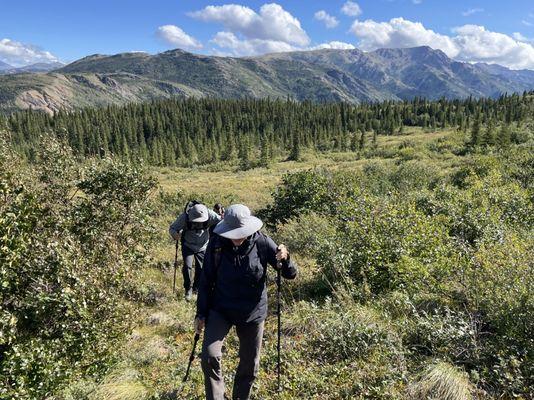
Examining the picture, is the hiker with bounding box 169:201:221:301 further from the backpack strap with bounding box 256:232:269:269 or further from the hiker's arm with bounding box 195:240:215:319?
the backpack strap with bounding box 256:232:269:269

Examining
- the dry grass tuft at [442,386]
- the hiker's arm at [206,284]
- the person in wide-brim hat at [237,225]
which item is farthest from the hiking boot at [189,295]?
the dry grass tuft at [442,386]

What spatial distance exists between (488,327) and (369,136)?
97.1 metres

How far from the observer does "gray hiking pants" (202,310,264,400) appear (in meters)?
4.45

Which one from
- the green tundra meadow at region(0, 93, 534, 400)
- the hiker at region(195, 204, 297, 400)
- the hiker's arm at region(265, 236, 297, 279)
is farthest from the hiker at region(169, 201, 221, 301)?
the hiker's arm at region(265, 236, 297, 279)

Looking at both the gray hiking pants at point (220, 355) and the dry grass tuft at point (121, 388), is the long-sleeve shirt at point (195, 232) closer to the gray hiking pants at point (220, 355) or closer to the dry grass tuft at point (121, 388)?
the dry grass tuft at point (121, 388)

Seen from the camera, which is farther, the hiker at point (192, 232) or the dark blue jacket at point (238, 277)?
the hiker at point (192, 232)

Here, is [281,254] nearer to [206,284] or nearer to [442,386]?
[206,284]

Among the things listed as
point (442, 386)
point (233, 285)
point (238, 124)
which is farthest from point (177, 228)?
point (238, 124)

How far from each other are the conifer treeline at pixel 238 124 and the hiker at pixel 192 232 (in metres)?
72.0

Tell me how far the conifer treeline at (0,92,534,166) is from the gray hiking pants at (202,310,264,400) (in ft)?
251

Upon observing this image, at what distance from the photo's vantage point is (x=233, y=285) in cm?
447

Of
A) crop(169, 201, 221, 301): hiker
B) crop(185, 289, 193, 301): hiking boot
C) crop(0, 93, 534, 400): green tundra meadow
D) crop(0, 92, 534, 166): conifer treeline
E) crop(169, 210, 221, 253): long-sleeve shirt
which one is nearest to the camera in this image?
crop(0, 93, 534, 400): green tundra meadow

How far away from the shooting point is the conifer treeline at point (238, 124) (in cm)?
9194

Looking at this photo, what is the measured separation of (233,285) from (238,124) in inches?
4573
